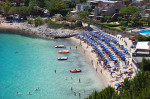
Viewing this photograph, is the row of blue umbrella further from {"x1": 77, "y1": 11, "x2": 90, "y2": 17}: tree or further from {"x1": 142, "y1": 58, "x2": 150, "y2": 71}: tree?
{"x1": 77, "y1": 11, "x2": 90, "y2": 17}: tree

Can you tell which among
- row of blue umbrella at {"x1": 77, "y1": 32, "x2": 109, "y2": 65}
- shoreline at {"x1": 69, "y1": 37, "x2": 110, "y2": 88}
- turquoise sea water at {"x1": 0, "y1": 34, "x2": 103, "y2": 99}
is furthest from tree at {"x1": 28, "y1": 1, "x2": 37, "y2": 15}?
row of blue umbrella at {"x1": 77, "y1": 32, "x2": 109, "y2": 65}

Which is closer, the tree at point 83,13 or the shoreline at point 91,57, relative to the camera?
the shoreline at point 91,57

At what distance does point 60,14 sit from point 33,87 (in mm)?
65040

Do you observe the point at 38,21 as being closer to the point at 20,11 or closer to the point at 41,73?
the point at 20,11

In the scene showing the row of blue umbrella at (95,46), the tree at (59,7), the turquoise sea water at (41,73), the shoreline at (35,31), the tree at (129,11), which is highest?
the tree at (59,7)

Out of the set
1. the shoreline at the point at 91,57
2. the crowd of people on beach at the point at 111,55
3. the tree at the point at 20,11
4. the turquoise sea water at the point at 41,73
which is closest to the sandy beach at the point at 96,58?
the shoreline at the point at 91,57

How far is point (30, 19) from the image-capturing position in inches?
3819

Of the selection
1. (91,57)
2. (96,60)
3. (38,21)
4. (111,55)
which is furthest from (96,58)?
(38,21)

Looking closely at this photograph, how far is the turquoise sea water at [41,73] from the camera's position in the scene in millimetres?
41375

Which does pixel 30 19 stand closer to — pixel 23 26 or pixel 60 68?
pixel 23 26

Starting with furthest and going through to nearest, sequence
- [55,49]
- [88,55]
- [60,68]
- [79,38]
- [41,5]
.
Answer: [41,5]
[79,38]
[55,49]
[88,55]
[60,68]

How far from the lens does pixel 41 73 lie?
4950cm

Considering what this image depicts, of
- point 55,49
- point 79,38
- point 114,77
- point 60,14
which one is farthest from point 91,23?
point 114,77

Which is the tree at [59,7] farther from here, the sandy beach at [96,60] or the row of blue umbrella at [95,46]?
the sandy beach at [96,60]
